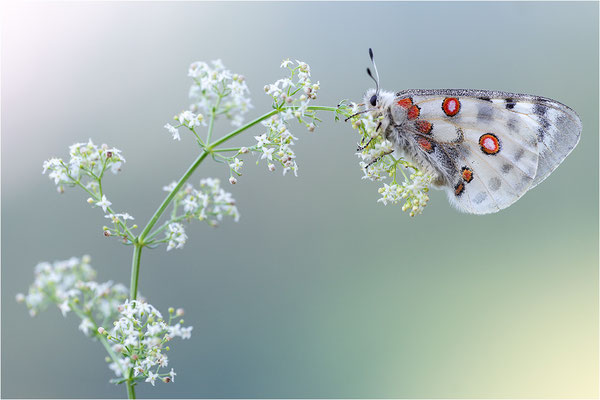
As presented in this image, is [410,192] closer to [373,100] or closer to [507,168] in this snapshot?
[373,100]

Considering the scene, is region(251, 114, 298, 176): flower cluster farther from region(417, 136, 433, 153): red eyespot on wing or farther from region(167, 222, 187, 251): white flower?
region(417, 136, 433, 153): red eyespot on wing

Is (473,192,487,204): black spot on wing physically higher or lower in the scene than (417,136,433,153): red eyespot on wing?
lower

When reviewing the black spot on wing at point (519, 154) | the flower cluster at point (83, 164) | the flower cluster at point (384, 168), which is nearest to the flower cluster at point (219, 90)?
the flower cluster at point (83, 164)

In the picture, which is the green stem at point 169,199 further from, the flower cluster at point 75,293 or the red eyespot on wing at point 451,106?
the red eyespot on wing at point 451,106

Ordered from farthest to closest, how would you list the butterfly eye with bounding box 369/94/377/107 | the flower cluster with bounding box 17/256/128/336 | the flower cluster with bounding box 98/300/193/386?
the butterfly eye with bounding box 369/94/377/107, the flower cluster with bounding box 17/256/128/336, the flower cluster with bounding box 98/300/193/386

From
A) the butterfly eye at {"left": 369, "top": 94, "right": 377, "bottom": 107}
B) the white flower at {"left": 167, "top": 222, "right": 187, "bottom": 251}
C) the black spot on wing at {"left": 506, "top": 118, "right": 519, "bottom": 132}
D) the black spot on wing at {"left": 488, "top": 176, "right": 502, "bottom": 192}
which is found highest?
the butterfly eye at {"left": 369, "top": 94, "right": 377, "bottom": 107}

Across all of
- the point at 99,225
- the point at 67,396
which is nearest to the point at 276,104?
the point at 99,225

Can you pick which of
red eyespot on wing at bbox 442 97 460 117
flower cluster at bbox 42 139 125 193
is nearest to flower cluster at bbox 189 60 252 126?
flower cluster at bbox 42 139 125 193
